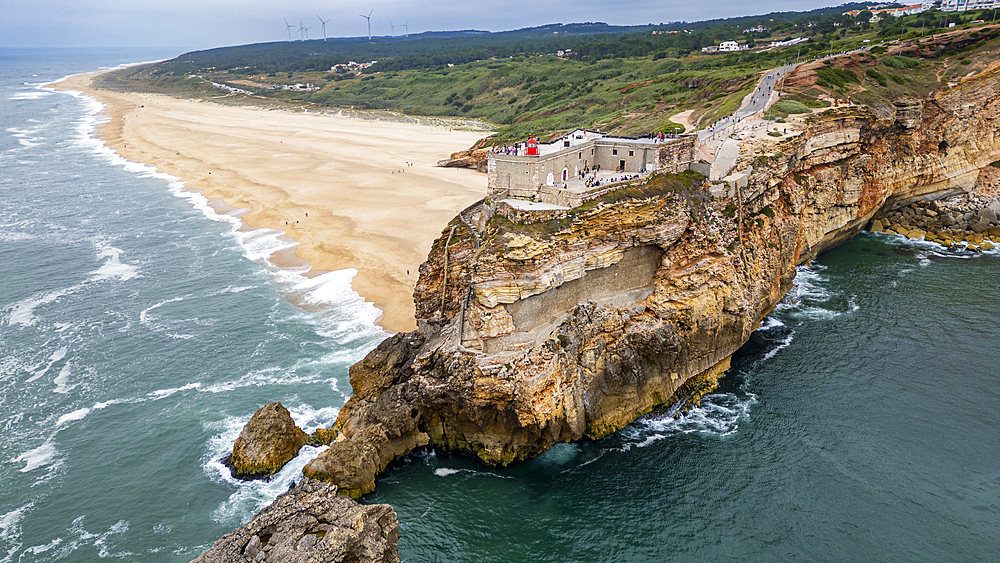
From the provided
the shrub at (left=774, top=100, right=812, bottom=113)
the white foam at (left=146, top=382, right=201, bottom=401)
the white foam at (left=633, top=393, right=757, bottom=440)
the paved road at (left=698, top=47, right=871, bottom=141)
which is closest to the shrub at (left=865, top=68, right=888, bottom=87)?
the paved road at (left=698, top=47, right=871, bottom=141)

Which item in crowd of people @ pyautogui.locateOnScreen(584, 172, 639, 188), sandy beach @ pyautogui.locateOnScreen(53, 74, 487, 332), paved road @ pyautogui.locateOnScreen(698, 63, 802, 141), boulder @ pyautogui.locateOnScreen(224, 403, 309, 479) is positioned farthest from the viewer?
sandy beach @ pyautogui.locateOnScreen(53, 74, 487, 332)

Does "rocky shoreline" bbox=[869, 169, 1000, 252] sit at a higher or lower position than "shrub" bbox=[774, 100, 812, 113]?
lower

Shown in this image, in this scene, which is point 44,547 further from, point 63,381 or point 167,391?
point 63,381

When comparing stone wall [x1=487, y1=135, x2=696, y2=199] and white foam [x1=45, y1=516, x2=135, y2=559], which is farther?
stone wall [x1=487, y1=135, x2=696, y2=199]

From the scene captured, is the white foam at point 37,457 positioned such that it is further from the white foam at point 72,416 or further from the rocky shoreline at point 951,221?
the rocky shoreline at point 951,221

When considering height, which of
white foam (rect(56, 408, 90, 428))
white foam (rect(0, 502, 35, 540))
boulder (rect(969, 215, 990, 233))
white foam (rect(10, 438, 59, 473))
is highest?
boulder (rect(969, 215, 990, 233))

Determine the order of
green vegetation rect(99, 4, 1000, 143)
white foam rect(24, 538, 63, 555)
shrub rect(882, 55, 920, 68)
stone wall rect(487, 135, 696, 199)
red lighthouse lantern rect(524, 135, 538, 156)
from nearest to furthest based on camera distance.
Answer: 1. white foam rect(24, 538, 63, 555)
2. stone wall rect(487, 135, 696, 199)
3. red lighthouse lantern rect(524, 135, 538, 156)
4. green vegetation rect(99, 4, 1000, 143)
5. shrub rect(882, 55, 920, 68)

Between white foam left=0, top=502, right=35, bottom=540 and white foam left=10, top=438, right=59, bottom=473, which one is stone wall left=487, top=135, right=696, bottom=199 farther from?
white foam left=0, top=502, right=35, bottom=540

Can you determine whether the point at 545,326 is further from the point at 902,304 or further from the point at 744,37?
the point at 744,37
